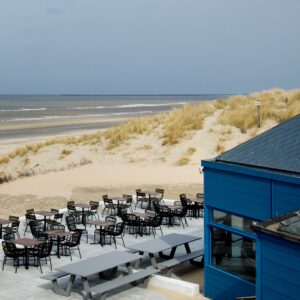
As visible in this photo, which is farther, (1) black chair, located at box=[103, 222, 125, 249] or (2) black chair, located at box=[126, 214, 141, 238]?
(2) black chair, located at box=[126, 214, 141, 238]

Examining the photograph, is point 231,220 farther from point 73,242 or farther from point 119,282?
point 73,242

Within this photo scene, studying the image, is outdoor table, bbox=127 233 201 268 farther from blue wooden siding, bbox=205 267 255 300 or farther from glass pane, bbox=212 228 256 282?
glass pane, bbox=212 228 256 282

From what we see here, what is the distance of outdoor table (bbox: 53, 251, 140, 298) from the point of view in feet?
36.9

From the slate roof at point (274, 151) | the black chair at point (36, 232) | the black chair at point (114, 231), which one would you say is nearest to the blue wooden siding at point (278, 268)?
the slate roof at point (274, 151)

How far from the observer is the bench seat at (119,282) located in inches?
Answer: 438

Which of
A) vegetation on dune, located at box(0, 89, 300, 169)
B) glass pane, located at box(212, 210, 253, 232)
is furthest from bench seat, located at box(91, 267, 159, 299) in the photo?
vegetation on dune, located at box(0, 89, 300, 169)

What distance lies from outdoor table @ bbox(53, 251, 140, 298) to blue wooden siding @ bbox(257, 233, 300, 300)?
13.8 feet

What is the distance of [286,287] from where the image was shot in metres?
7.47

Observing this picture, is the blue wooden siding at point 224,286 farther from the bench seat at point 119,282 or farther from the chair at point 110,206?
the chair at point 110,206

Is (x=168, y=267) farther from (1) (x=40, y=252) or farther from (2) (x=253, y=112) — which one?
(2) (x=253, y=112)

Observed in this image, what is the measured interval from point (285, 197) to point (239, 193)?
45.1 inches

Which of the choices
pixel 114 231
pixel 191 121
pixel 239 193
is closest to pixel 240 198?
pixel 239 193

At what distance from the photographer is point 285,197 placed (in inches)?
380

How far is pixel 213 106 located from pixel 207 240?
108ft
